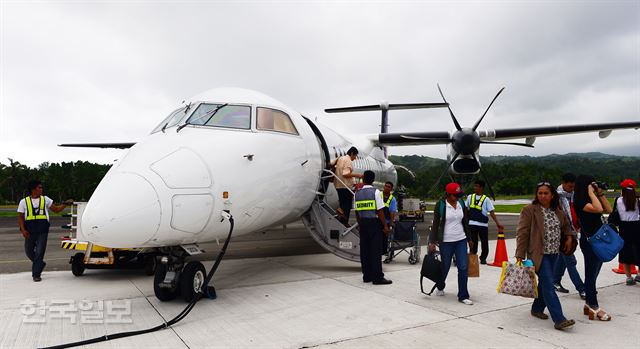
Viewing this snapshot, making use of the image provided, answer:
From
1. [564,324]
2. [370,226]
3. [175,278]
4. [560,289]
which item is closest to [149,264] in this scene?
[175,278]

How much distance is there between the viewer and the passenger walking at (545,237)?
4.57 metres

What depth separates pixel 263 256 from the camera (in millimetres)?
10547

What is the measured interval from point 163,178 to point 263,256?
5.99m

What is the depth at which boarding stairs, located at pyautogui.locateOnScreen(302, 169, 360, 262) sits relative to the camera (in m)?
8.12

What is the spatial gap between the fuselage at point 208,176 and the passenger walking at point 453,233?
97.5 inches

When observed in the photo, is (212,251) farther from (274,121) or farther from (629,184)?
(629,184)

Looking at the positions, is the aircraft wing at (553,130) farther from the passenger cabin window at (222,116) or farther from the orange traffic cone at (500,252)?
the passenger cabin window at (222,116)

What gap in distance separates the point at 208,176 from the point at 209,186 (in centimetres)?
13

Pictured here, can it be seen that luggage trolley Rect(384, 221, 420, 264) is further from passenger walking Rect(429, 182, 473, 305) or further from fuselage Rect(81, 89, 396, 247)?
passenger walking Rect(429, 182, 473, 305)

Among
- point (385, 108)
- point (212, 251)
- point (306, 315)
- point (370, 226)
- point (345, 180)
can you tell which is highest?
point (385, 108)

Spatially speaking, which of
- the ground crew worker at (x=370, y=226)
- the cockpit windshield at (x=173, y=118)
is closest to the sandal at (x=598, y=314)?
the ground crew worker at (x=370, y=226)

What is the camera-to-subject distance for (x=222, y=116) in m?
6.29

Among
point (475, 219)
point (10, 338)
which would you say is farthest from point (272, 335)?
point (475, 219)

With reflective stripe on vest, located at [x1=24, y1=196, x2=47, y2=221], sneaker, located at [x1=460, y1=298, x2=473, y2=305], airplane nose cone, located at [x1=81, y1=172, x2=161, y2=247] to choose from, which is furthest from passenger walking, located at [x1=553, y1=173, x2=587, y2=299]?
reflective stripe on vest, located at [x1=24, y1=196, x2=47, y2=221]
